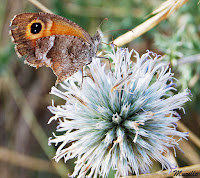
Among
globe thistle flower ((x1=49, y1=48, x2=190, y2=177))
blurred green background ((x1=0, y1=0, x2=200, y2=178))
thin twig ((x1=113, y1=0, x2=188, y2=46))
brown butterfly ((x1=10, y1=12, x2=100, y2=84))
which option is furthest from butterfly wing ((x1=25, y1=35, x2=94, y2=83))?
blurred green background ((x1=0, y1=0, x2=200, y2=178))

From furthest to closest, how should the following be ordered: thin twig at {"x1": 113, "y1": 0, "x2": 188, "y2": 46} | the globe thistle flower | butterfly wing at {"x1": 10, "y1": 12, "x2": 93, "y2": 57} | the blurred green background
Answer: the blurred green background < thin twig at {"x1": 113, "y1": 0, "x2": 188, "y2": 46} < the globe thistle flower < butterfly wing at {"x1": 10, "y1": 12, "x2": 93, "y2": 57}

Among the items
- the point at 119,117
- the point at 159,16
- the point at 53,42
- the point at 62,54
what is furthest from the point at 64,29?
the point at 159,16

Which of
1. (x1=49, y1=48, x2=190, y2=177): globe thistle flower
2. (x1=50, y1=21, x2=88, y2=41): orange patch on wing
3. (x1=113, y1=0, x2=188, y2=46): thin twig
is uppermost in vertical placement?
(x1=113, y1=0, x2=188, y2=46): thin twig

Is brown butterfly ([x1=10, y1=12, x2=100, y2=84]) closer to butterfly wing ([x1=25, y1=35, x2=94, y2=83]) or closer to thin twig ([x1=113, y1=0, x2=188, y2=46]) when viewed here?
butterfly wing ([x1=25, y1=35, x2=94, y2=83])

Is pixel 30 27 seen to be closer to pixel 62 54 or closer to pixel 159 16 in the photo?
pixel 62 54

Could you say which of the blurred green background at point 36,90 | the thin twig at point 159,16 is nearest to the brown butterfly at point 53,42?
the thin twig at point 159,16

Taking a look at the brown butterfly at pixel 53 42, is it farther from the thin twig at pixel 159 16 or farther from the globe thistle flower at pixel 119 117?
the thin twig at pixel 159 16

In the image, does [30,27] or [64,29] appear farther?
[64,29]
